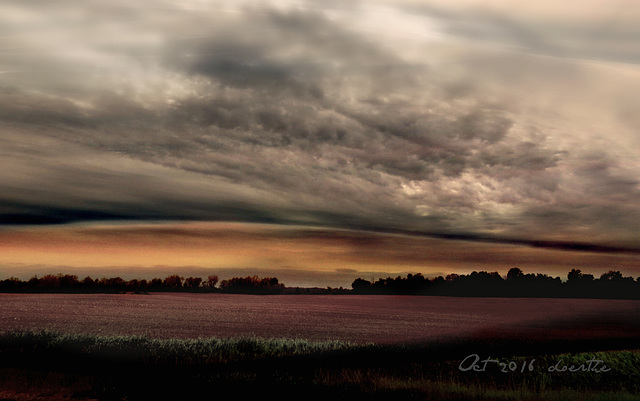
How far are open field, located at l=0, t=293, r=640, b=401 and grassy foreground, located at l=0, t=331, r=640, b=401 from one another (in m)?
0.07

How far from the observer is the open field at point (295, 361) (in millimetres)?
19422

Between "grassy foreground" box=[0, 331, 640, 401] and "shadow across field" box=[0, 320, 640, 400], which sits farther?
"shadow across field" box=[0, 320, 640, 400]

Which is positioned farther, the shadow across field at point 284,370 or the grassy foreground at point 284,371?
the shadow across field at point 284,370

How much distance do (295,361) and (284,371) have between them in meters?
3.41

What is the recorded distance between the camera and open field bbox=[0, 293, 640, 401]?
1942 cm

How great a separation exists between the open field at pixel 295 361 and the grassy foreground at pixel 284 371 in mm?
67

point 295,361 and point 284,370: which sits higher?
point 284,370

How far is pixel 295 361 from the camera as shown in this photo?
27.5m
